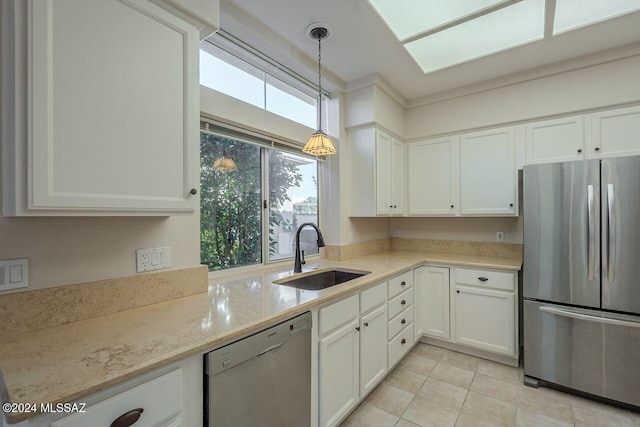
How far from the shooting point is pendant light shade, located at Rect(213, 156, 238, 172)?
2.01 m

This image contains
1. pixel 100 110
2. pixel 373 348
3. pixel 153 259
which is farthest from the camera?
pixel 373 348

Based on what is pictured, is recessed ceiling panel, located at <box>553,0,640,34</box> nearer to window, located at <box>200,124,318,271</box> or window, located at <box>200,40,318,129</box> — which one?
window, located at <box>200,40,318,129</box>

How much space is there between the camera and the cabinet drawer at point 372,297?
6.20 ft

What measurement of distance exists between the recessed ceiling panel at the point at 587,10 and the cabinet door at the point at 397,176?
1551 mm

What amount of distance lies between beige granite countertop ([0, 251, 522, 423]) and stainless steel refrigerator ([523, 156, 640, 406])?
157 centimetres

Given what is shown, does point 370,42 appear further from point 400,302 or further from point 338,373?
point 338,373

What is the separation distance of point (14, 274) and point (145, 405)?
70 centimetres

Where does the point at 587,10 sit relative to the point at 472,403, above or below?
above

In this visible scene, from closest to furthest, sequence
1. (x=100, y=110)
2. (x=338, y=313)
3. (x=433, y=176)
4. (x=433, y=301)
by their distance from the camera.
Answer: (x=100, y=110) < (x=338, y=313) < (x=433, y=301) < (x=433, y=176)

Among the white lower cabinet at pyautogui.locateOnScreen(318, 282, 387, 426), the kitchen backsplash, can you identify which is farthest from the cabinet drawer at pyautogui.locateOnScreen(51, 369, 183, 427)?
the white lower cabinet at pyautogui.locateOnScreen(318, 282, 387, 426)

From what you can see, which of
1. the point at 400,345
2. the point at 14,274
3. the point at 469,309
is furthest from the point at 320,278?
the point at 14,274

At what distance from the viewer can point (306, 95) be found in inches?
109

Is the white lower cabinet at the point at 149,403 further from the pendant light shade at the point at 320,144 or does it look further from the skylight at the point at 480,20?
the skylight at the point at 480,20

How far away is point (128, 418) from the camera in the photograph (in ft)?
2.69
